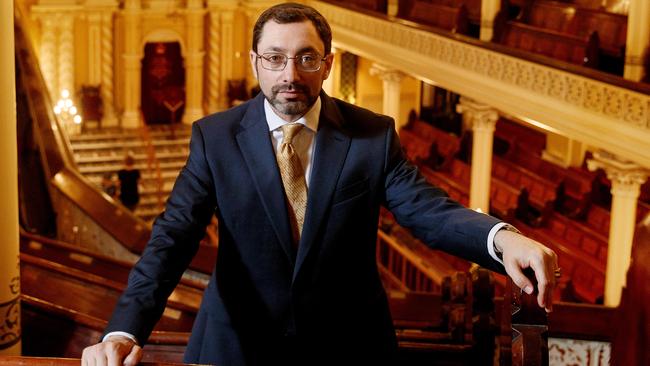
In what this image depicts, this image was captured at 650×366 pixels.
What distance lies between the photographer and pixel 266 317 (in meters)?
2.74

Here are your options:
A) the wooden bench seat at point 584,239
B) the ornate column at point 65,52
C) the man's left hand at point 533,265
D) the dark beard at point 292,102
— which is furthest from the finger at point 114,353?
the ornate column at point 65,52

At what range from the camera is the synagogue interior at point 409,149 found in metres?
4.76

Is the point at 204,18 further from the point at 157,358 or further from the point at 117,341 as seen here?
the point at 117,341

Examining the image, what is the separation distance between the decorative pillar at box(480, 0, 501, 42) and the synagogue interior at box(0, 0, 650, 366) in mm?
28

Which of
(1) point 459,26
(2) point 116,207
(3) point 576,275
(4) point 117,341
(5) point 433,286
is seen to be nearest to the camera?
(4) point 117,341

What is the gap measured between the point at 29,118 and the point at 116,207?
106cm

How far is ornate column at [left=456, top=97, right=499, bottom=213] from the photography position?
15.3 meters

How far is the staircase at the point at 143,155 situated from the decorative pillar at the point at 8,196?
539 inches

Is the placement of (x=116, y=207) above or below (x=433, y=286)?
above

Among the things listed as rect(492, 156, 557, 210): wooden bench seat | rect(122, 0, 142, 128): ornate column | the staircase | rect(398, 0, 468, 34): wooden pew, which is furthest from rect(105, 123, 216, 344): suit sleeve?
rect(122, 0, 142, 128): ornate column

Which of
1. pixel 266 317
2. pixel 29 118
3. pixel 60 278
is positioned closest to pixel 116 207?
pixel 29 118

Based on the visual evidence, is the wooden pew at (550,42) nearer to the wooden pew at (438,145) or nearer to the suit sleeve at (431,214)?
the wooden pew at (438,145)

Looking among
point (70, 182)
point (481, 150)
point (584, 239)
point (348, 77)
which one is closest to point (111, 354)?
point (70, 182)

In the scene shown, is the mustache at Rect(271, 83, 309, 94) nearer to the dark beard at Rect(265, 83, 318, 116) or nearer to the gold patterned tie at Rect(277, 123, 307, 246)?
the dark beard at Rect(265, 83, 318, 116)
